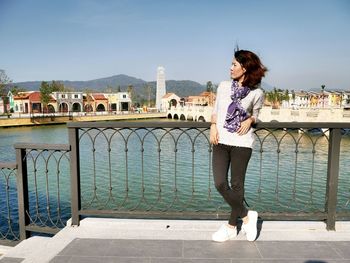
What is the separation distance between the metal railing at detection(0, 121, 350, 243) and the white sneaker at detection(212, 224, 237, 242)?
366 mm

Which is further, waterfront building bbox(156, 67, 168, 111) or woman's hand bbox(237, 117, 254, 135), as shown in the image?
waterfront building bbox(156, 67, 168, 111)

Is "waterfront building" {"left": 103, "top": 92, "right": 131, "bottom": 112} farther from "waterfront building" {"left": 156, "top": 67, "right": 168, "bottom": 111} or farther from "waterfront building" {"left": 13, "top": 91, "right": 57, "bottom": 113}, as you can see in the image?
"waterfront building" {"left": 156, "top": 67, "right": 168, "bottom": 111}

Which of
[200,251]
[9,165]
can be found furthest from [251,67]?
[9,165]

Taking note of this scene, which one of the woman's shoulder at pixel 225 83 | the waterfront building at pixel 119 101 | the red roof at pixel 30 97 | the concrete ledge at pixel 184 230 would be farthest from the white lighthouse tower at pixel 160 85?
the woman's shoulder at pixel 225 83

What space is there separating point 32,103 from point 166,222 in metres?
60.8

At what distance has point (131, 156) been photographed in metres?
20.4

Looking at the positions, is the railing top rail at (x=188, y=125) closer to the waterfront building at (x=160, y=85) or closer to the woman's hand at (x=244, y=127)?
the woman's hand at (x=244, y=127)

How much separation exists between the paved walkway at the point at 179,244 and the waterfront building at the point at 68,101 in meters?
62.2

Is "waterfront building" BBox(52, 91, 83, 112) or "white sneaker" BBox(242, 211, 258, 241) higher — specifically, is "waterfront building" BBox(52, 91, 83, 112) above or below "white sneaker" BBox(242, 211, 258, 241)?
above

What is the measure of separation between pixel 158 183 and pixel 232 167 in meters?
6.63

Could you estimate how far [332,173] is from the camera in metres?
3.42

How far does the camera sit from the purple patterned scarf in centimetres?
290

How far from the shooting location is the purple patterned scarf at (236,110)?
2.90 m

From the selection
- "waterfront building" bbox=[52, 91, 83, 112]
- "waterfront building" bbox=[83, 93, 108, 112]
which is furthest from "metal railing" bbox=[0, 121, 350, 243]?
"waterfront building" bbox=[83, 93, 108, 112]
